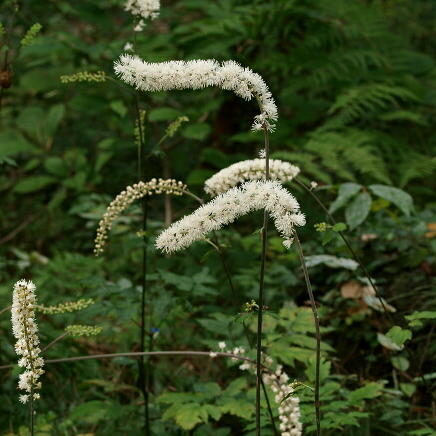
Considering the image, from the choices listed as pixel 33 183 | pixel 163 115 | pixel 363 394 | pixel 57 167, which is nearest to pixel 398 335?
pixel 363 394

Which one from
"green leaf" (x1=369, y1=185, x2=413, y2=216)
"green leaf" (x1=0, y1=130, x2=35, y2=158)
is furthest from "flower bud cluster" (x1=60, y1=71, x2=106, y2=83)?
"green leaf" (x1=0, y1=130, x2=35, y2=158)

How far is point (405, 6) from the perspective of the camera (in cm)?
607

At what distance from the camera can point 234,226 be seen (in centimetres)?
461

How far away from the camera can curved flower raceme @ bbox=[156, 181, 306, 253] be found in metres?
1.47

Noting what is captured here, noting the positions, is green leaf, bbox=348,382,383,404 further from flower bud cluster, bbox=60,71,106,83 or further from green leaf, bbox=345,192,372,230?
flower bud cluster, bbox=60,71,106,83

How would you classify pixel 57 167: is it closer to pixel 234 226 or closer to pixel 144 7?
pixel 234 226

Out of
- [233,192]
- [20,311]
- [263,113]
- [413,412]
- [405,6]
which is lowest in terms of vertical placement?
[413,412]

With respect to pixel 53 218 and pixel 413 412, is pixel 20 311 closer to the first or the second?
pixel 413 412

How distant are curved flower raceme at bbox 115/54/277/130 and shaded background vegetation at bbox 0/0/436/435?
57cm

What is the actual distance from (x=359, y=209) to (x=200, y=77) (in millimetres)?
1454

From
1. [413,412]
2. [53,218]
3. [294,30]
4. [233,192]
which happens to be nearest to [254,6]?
[294,30]

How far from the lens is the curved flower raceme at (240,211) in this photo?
1.47 m

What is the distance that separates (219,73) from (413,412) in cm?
189

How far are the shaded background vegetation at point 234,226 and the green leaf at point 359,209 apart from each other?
0.01 meters
